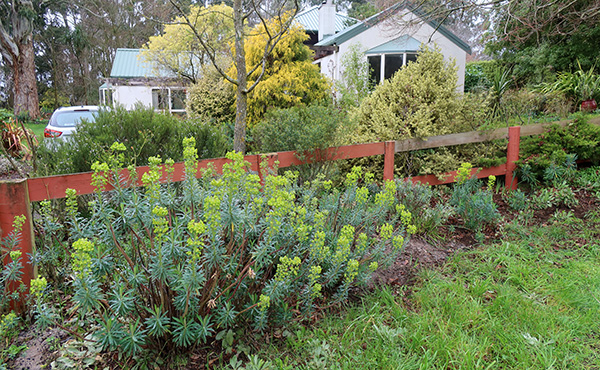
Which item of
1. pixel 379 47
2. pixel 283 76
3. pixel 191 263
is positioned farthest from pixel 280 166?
pixel 379 47

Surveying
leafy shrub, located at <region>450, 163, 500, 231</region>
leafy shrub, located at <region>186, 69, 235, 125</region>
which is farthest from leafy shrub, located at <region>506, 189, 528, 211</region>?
leafy shrub, located at <region>186, 69, 235, 125</region>

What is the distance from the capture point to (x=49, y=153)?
4254 millimetres

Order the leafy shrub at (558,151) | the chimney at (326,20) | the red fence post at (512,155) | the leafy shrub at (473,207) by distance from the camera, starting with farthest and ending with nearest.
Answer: the chimney at (326,20)
the red fence post at (512,155)
the leafy shrub at (558,151)
the leafy shrub at (473,207)

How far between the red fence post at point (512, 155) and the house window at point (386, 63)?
38.2ft

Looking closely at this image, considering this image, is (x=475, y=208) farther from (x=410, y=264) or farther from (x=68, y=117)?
(x=68, y=117)

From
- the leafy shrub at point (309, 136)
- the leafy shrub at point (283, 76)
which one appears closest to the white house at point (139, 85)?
the leafy shrub at point (283, 76)

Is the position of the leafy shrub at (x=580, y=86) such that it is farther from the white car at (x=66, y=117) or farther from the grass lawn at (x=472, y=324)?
the white car at (x=66, y=117)

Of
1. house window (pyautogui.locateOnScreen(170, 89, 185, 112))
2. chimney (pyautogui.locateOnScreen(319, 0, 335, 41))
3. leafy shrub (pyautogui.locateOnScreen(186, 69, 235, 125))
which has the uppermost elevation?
chimney (pyautogui.locateOnScreen(319, 0, 335, 41))

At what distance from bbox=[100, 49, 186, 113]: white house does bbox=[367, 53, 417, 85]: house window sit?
9.42 m

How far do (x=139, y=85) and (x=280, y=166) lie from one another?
71.2ft

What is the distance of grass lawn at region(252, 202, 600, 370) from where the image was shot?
92.8 inches

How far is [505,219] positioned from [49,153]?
520 centimetres

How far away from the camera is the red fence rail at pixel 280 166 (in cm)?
275

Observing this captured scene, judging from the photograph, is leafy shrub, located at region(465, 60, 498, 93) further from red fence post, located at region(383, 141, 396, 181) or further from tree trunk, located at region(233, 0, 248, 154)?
tree trunk, located at region(233, 0, 248, 154)
